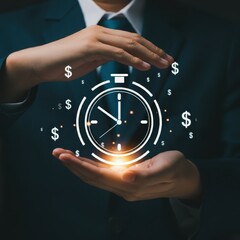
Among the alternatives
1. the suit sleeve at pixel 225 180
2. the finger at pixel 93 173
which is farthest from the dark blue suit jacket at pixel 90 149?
the finger at pixel 93 173

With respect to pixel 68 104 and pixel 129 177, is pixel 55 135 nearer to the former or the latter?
pixel 68 104

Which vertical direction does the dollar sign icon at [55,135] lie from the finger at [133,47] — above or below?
below

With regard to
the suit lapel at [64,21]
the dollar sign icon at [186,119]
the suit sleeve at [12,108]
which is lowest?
the dollar sign icon at [186,119]

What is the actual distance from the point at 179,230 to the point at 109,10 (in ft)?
1.02

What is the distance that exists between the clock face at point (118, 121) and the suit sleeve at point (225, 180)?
83 mm

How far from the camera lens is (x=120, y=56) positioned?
81 cm

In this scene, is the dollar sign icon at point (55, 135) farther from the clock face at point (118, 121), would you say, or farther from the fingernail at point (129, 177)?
the fingernail at point (129, 177)

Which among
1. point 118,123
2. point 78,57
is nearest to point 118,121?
point 118,123

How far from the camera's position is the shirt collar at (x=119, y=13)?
3.03ft

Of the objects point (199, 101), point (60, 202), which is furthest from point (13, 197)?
point (199, 101)

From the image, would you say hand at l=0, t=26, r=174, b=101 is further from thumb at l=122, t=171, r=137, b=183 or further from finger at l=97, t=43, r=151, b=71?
thumb at l=122, t=171, r=137, b=183

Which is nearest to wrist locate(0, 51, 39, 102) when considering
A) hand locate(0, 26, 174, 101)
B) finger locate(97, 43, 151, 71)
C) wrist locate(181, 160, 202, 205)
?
hand locate(0, 26, 174, 101)

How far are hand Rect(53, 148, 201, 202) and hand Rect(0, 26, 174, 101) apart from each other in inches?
4.8

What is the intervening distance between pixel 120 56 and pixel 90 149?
15 cm
